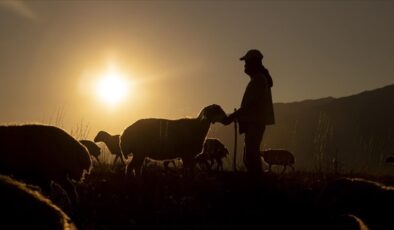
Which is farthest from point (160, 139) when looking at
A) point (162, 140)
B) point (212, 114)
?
point (212, 114)

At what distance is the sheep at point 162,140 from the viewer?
44.4 feet

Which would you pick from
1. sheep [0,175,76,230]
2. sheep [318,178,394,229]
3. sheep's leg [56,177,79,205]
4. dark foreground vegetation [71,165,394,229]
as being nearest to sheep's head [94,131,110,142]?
dark foreground vegetation [71,165,394,229]

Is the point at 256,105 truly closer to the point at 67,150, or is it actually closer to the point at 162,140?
the point at 162,140

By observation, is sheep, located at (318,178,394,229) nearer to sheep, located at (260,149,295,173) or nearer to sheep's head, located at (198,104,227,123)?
sheep's head, located at (198,104,227,123)

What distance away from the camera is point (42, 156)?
938 centimetres

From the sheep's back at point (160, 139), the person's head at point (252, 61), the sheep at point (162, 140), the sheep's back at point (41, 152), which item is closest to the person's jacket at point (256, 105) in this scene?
the person's head at point (252, 61)

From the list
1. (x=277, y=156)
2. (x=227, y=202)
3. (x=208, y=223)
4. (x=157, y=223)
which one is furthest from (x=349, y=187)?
(x=277, y=156)

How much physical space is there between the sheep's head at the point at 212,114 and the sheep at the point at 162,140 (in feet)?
0.11

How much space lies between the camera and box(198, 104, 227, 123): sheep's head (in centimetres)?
1439

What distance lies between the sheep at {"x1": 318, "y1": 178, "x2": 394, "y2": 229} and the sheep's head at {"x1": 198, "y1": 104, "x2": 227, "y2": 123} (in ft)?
28.1

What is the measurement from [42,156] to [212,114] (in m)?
6.11

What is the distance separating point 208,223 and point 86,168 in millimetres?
3090

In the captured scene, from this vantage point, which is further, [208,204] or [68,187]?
[68,187]

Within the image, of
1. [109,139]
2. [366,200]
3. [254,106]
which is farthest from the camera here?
[109,139]
